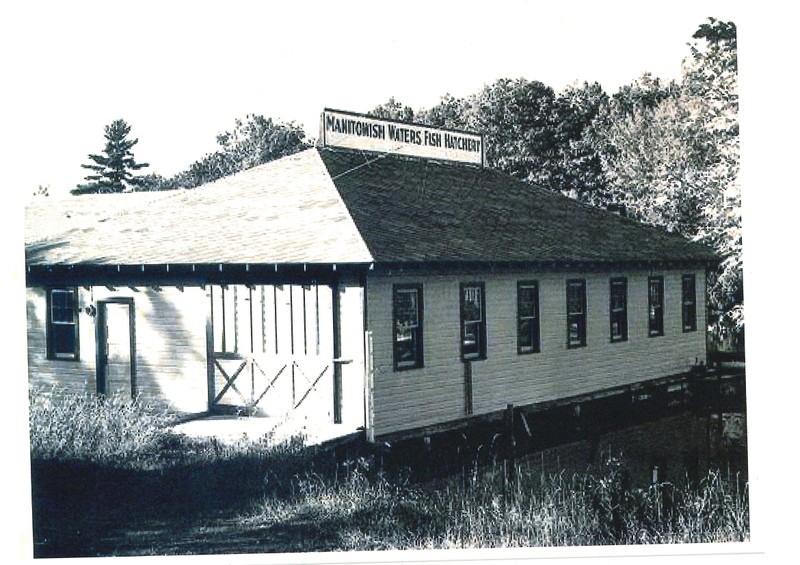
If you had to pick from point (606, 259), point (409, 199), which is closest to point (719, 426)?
point (606, 259)

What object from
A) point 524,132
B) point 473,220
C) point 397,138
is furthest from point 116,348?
point 524,132

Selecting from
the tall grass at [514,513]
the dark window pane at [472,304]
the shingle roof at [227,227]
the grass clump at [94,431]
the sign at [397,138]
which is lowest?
the tall grass at [514,513]

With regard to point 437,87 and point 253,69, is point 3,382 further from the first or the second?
point 437,87

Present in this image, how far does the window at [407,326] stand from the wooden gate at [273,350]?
116 centimetres

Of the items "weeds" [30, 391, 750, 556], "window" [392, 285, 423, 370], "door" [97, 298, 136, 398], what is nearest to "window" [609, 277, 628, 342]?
"window" [392, 285, 423, 370]

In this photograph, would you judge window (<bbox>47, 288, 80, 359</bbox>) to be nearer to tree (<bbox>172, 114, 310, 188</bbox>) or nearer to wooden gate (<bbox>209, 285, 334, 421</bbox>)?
wooden gate (<bbox>209, 285, 334, 421</bbox>)

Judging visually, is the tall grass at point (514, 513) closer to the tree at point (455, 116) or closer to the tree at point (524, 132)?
the tree at point (455, 116)

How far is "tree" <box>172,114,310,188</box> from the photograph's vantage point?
22.8 metres

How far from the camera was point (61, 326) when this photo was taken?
1903cm

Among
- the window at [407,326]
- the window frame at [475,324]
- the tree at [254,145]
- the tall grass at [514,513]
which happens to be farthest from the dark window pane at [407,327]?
the tree at [254,145]

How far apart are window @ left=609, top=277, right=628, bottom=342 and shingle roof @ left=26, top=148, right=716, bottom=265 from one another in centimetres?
68

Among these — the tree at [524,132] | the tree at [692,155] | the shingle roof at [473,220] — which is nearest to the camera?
the tree at [692,155]

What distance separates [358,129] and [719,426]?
355 inches

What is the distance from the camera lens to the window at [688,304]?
25.1 metres
